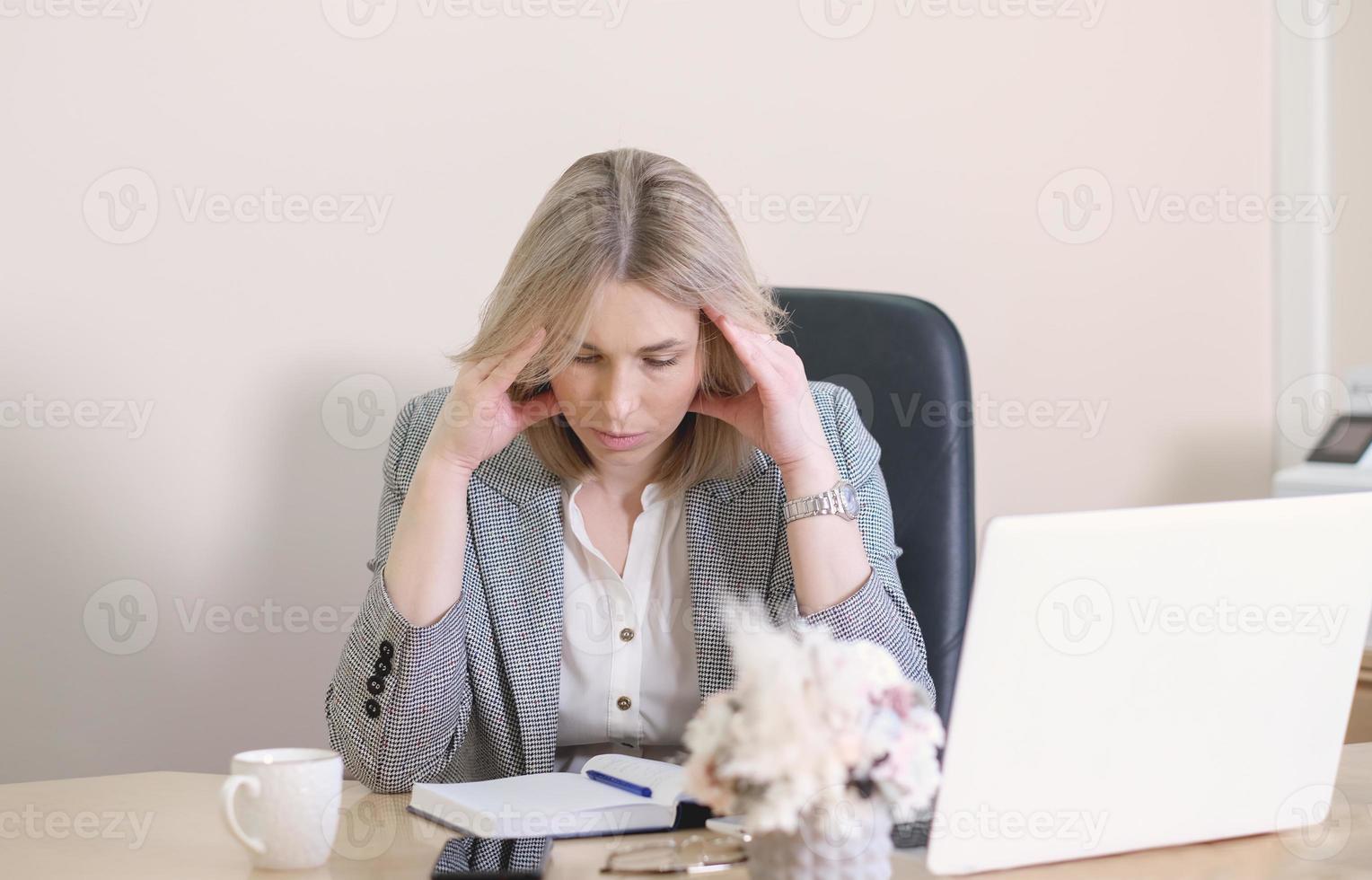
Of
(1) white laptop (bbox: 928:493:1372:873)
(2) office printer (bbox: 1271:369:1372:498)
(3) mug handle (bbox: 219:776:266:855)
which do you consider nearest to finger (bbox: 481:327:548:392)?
(3) mug handle (bbox: 219:776:266:855)

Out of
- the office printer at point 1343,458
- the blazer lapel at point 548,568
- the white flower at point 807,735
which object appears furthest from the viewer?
the office printer at point 1343,458

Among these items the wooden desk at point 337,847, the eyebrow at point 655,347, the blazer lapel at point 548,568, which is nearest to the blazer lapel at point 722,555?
the blazer lapel at point 548,568

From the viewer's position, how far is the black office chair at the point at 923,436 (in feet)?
5.40

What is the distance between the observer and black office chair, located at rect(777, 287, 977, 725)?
1646mm

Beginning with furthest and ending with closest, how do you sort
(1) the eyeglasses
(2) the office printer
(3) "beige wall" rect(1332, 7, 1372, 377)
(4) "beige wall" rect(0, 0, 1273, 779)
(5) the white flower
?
(3) "beige wall" rect(1332, 7, 1372, 377) → (2) the office printer → (4) "beige wall" rect(0, 0, 1273, 779) → (1) the eyeglasses → (5) the white flower

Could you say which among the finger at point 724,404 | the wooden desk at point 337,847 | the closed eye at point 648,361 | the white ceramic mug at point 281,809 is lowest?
the wooden desk at point 337,847

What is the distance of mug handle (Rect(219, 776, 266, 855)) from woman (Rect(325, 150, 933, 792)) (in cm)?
36

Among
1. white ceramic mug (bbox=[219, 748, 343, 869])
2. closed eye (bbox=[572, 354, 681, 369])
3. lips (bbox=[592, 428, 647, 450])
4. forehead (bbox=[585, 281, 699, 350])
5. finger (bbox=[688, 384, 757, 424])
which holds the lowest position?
white ceramic mug (bbox=[219, 748, 343, 869])

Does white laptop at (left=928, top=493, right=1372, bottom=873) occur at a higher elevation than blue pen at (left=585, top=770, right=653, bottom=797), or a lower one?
higher

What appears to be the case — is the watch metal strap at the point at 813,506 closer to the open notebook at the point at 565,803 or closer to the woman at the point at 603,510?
the woman at the point at 603,510

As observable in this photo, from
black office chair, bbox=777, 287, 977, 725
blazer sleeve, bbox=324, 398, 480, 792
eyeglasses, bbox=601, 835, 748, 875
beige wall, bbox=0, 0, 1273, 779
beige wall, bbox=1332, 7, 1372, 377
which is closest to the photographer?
eyeglasses, bbox=601, 835, 748, 875

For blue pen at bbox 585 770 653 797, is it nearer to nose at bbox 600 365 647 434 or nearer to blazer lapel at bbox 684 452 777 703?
blazer lapel at bbox 684 452 777 703

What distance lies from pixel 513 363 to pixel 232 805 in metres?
0.58

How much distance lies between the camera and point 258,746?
6.23 feet
